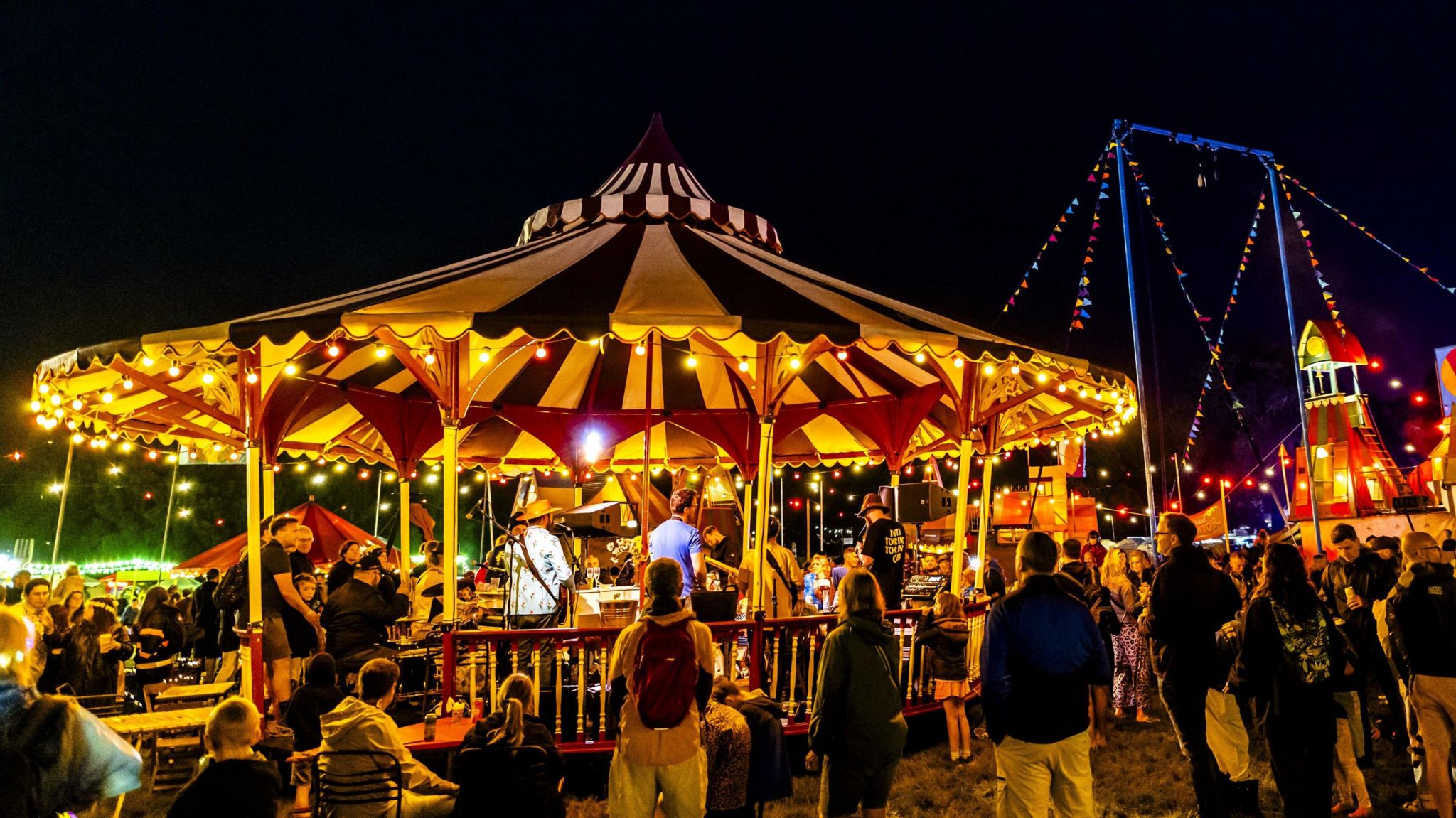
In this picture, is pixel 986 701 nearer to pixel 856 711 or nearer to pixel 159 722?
pixel 856 711

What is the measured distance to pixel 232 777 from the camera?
3.23 metres

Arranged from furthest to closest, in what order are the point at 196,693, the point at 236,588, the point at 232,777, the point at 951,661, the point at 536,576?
1. the point at 536,576
2. the point at 236,588
3. the point at 196,693
4. the point at 951,661
5. the point at 232,777

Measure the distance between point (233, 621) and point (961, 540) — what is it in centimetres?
759

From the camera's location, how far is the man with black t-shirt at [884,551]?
28.4ft

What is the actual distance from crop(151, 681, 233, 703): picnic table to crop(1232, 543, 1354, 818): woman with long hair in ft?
24.7

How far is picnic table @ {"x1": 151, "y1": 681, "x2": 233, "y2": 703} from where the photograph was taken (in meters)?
7.18

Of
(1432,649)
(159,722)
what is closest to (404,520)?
(159,722)

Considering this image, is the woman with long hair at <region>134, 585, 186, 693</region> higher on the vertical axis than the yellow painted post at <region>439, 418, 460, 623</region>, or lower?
lower

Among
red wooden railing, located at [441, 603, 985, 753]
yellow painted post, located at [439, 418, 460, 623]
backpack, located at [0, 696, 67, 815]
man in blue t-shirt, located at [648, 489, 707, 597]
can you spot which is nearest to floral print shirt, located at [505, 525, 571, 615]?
red wooden railing, located at [441, 603, 985, 753]

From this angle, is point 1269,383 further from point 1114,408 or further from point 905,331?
point 905,331

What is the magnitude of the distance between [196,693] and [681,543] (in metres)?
4.17

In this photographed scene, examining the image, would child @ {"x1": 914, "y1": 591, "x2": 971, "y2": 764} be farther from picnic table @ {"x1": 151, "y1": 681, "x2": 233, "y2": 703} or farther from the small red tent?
the small red tent

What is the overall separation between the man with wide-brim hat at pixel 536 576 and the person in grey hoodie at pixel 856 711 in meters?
4.30

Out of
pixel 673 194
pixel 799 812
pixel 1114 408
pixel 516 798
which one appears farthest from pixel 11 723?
pixel 1114 408
